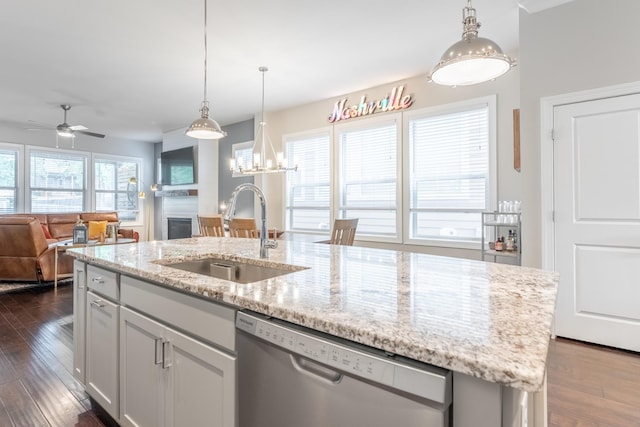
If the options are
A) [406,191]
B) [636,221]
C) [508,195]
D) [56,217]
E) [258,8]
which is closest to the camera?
[636,221]

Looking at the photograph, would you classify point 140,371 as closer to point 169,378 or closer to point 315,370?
point 169,378

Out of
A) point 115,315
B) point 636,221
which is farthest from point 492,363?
point 636,221

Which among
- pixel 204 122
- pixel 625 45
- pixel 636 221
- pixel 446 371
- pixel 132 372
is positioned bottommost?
pixel 132 372

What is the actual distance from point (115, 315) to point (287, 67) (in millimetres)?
3278

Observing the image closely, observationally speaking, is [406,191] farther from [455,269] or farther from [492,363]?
Answer: [492,363]

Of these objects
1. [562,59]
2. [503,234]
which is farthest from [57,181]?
[562,59]

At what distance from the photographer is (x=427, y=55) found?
365cm

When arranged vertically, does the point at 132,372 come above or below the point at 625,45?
below

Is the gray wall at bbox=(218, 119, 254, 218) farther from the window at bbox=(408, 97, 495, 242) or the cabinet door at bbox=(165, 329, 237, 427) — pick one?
the cabinet door at bbox=(165, 329, 237, 427)

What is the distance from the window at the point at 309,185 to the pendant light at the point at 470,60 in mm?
3410

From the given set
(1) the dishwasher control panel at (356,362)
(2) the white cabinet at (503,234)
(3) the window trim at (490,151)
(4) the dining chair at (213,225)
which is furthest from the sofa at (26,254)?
(2) the white cabinet at (503,234)

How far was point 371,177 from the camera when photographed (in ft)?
15.6

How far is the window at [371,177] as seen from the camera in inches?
179

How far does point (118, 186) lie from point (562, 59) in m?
8.93
